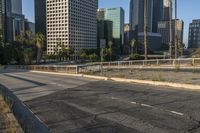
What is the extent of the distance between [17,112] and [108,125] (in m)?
5.23

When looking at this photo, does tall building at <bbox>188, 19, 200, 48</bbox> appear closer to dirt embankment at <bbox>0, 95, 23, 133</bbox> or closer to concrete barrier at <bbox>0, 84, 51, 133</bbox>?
concrete barrier at <bbox>0, 84, 51, 133</bbox>

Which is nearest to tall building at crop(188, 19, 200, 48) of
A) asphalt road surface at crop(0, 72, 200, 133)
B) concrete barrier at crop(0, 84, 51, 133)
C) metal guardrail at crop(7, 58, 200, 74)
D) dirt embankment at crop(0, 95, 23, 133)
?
metal guardrail at crop(7, 58, 200, 74)

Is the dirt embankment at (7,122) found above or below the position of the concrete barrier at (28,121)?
above

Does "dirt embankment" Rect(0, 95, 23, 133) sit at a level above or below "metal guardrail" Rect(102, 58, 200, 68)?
below

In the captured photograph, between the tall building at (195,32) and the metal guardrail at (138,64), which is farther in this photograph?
the tall building at (195,32)

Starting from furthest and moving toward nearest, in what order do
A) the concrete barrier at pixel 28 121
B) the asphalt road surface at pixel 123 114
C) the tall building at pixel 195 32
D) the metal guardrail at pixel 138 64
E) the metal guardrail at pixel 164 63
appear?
the tall building at pixel 195 32 < the metal guardrail at pixel 138 64 < the metal guardrail at pixel 164 63 < the concrete barrier at pixel 28 121 < the asphalt road surface at pixel 123 114

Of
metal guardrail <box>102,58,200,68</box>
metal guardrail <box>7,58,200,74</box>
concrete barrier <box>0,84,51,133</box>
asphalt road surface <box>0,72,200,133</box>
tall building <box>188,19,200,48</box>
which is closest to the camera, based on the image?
asphalt road surface <box>0,72,200,133</box>

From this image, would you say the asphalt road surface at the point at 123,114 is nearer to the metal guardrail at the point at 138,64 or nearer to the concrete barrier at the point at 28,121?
the concrete barrier at the point at 28,121

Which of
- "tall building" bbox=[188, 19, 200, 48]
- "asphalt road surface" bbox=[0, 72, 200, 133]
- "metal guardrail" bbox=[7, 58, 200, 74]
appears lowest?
"asphalt road surface" bbox=[0, 72, 200, 133]

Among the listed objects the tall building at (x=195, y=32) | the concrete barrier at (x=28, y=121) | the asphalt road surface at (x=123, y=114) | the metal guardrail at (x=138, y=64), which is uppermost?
the tall building at (x=195, y=32)

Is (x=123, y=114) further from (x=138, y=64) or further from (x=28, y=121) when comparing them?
(x=138, y=64)

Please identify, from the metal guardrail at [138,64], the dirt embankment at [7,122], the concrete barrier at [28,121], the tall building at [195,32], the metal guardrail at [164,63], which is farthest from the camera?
the tall building at [195,32]

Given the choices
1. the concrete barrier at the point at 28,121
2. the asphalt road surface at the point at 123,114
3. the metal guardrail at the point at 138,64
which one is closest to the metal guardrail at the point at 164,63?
the metal guardrail at the point at 138,64

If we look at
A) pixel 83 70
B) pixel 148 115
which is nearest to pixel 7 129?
pixel 148 115
